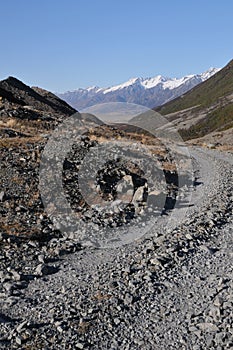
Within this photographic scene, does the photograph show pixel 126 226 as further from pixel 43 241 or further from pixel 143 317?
pixel 143 317

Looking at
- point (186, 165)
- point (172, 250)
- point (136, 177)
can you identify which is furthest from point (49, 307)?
point (186, 165)

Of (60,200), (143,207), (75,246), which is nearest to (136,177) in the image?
(143,207)

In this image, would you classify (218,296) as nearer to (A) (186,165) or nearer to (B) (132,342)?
(B) (132,342)

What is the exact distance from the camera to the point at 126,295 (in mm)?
11742

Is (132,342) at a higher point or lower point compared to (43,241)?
lower

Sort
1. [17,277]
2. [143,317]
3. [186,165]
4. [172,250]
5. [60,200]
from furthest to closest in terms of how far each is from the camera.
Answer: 1. [186,165]
2. [60,200]
3. [172,250]
4. [17,277]
5. [143,317]

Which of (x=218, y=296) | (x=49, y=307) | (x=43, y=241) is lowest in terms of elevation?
(x=218, y=296)

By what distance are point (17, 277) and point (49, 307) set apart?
2229 millimetres

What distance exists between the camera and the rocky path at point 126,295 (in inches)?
384

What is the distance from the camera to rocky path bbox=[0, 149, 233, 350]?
9.77 m

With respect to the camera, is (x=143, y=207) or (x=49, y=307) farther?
(x=143, y=207)

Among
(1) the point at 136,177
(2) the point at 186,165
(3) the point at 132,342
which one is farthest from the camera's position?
(2) the point at 186,165

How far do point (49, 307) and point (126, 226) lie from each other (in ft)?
25.9

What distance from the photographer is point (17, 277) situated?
12.9 m
